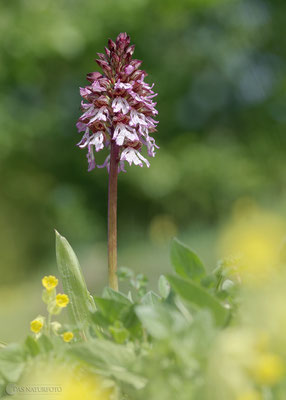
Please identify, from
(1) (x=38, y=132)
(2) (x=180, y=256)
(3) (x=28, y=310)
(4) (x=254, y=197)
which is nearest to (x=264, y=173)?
(4) (x=254, y=197)

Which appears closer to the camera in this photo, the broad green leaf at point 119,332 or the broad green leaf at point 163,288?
the broad green leaf at point 119,332

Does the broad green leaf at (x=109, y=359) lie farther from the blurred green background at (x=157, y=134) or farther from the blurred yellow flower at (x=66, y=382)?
the blurred green background at (x=157, y=134)

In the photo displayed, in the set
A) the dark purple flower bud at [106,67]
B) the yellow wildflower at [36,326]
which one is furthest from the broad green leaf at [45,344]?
the dark purple flower bud at [106,67]

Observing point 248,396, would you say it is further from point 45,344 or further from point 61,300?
point 61,300

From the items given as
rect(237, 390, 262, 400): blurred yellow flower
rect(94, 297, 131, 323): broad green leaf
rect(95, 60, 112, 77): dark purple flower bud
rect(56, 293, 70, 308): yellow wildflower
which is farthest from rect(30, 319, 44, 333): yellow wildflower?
rect(95, 60, 112, 77): dark purple flower bud

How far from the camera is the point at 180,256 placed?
91 cm

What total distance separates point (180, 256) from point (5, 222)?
894 cm

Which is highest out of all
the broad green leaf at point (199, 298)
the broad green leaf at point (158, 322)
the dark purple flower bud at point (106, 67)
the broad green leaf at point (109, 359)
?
the dark purple flower bud at point (106, 67)

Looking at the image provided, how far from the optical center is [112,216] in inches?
54.2

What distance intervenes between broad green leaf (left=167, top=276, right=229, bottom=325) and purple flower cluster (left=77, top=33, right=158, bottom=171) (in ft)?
1.97

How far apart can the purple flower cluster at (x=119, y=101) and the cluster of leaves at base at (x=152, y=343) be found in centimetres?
52

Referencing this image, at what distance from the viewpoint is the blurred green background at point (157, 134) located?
9172 mm

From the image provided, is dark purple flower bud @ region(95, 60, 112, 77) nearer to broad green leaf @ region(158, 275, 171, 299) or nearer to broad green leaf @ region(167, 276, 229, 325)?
broad green leaf @ region(158, 275, 171, 299)

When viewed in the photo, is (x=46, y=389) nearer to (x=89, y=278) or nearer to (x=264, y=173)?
(x=89, y=278)
